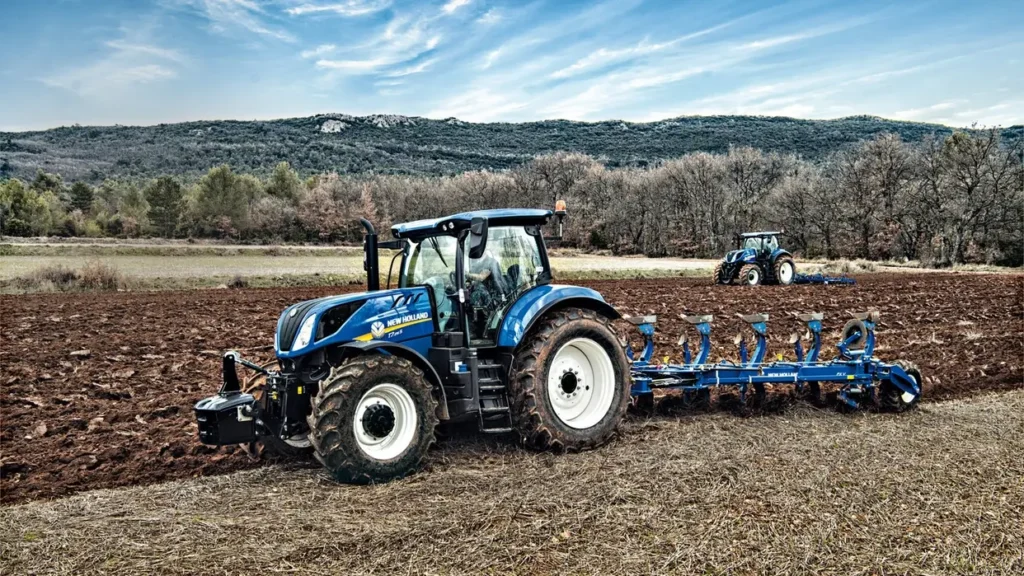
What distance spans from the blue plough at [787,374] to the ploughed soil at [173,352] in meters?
1.22

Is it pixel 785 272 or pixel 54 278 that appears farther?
pixel 785 272

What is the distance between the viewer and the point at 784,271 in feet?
91.6

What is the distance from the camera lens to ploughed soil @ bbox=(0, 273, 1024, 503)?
6.68 meters

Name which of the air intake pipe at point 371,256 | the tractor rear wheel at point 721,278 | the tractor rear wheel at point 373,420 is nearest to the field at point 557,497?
the tractor rear wheel at point 373,420

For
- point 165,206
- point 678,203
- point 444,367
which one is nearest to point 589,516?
point 444,367

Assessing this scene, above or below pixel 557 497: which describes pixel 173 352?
above

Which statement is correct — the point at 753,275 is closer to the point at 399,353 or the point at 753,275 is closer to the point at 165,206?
the point at 399,353

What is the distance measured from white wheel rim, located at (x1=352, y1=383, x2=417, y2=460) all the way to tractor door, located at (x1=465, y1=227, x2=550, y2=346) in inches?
37.3

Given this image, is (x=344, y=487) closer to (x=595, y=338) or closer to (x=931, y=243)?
(x=595, y=338)

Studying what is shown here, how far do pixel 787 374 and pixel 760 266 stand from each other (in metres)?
21.3

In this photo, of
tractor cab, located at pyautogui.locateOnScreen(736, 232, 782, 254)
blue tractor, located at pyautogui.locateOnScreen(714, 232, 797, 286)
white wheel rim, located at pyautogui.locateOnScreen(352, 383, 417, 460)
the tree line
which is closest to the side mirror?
white wheel rim, located at pyautogui.locateOnScreen(352, 383, 417, 460)

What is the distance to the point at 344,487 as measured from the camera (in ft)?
17.8

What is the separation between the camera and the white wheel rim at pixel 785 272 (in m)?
27.8

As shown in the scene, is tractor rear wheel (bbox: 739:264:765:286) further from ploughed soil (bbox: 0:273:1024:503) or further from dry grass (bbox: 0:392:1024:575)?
dry grass (bbox: 0:392:1024:575)
